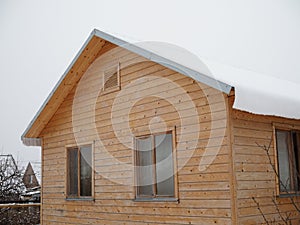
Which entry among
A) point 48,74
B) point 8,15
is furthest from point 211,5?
Answer: point 8,15

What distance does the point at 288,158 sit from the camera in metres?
8.62

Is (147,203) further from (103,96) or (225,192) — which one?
(103,96)

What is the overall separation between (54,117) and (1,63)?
33.3m

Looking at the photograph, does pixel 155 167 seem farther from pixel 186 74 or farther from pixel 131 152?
Answer: pixel 186 74

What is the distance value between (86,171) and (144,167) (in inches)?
80.3

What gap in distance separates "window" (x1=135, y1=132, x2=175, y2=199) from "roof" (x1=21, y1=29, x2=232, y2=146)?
1.29 m

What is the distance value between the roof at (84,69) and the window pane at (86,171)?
5.05 ft

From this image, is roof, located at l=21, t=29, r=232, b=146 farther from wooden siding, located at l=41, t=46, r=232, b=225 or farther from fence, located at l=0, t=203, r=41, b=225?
fence, located at l=0, t=203, r=41, b=225

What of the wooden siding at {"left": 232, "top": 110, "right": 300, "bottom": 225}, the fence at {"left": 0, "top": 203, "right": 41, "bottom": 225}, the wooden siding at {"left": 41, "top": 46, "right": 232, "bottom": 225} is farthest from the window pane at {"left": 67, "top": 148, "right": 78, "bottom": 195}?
the fence at {"left": 0, "top": 203, "right": 41, "bottom": 225}

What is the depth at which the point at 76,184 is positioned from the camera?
35.2 feet

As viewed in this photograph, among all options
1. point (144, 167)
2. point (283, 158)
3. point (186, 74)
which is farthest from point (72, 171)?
point (283, 158)

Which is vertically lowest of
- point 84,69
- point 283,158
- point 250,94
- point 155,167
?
point 155,167

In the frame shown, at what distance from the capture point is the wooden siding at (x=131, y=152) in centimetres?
763

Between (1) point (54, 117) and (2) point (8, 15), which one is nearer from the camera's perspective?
(1) point (54, 117)
